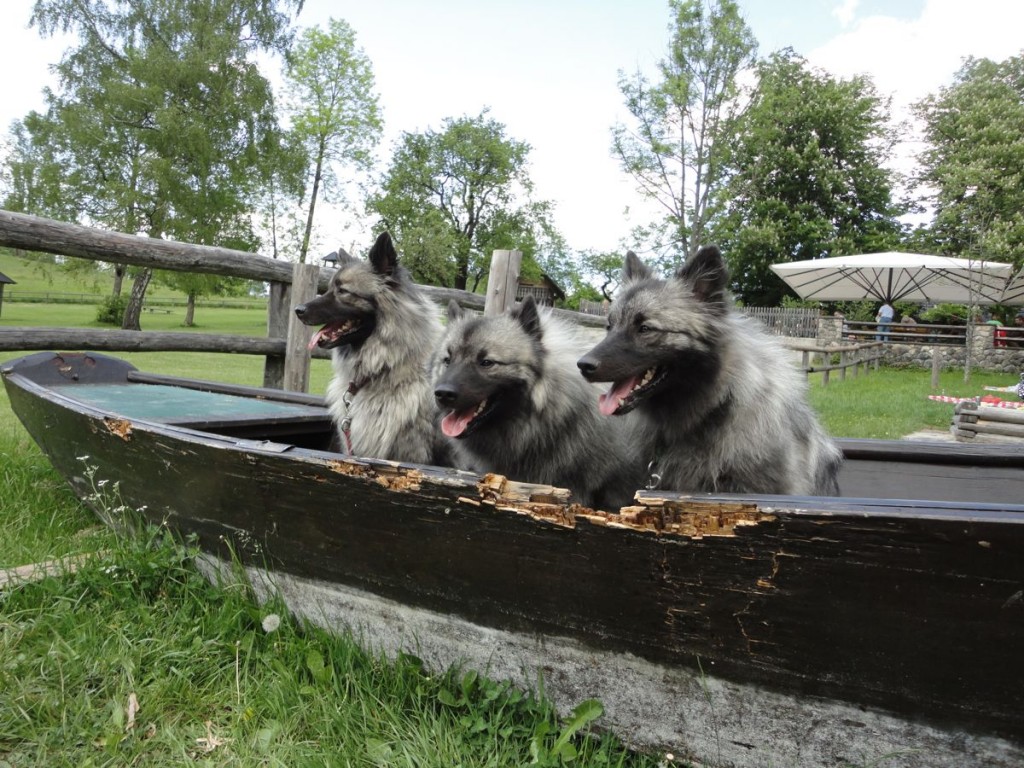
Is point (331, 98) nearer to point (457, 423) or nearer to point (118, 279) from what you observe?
point (118, 279)

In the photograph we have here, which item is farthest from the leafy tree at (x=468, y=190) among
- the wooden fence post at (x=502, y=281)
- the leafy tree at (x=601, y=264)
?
the wooden fence post at (x=502, y=281)

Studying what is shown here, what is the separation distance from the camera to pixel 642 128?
2639cm

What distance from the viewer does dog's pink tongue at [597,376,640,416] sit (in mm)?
1903

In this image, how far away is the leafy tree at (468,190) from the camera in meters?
40.0

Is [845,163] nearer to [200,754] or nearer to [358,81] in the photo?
[358,81]

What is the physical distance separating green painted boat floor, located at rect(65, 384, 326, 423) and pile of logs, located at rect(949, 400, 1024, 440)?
603cm

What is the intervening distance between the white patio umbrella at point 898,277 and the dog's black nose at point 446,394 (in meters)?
16.1

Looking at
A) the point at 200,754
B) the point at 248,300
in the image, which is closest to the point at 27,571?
the point at 200,754

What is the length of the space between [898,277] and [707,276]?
20.1 m

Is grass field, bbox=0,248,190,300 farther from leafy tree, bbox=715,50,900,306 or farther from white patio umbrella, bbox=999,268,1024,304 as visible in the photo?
white patio umbrella, bbox=999,268,1024,304

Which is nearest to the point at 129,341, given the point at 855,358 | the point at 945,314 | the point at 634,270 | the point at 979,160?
the point at 634,270

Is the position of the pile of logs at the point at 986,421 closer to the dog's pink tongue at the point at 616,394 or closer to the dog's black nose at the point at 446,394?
the dog's pink tongue at the point at 616,394

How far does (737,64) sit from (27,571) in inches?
1099

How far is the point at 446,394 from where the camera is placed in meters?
2.23
